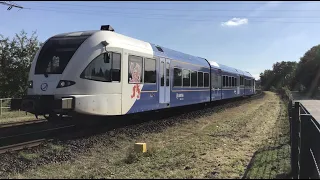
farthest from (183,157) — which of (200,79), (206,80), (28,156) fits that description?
(206,80)

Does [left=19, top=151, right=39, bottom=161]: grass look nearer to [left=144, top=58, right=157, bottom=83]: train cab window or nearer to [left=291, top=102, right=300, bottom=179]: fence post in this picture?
[left=291, top=102, right=300, bottom=179]: fence post

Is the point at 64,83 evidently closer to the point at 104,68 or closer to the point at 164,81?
the point at 104,68

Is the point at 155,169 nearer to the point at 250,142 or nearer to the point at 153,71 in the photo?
the point at 250,142

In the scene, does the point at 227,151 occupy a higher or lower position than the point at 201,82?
lower

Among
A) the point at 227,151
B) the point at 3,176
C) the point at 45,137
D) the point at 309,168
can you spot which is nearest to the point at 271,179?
the point at 309,168

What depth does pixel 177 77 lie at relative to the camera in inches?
663

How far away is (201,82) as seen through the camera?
68.1ft

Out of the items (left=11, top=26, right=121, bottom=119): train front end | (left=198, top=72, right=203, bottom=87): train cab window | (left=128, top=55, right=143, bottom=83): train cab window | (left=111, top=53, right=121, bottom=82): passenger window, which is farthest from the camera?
(left=198, top=72, right=203, bottom=87): train cab window

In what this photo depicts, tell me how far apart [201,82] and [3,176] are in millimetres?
15076

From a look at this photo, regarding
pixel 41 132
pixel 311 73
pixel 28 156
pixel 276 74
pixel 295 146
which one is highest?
pixel 276 74

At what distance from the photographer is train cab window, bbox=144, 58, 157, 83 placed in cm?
1357

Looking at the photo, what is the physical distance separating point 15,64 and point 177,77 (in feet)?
53.5

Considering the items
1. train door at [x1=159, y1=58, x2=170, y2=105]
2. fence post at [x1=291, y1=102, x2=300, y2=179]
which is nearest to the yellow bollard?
fence post at [x1=291, y1=102, x2=300, y2=179]

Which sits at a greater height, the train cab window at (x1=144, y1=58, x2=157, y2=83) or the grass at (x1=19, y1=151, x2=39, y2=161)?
the train cab window at (x1=144, y1=58, x2=157, y2=83)
